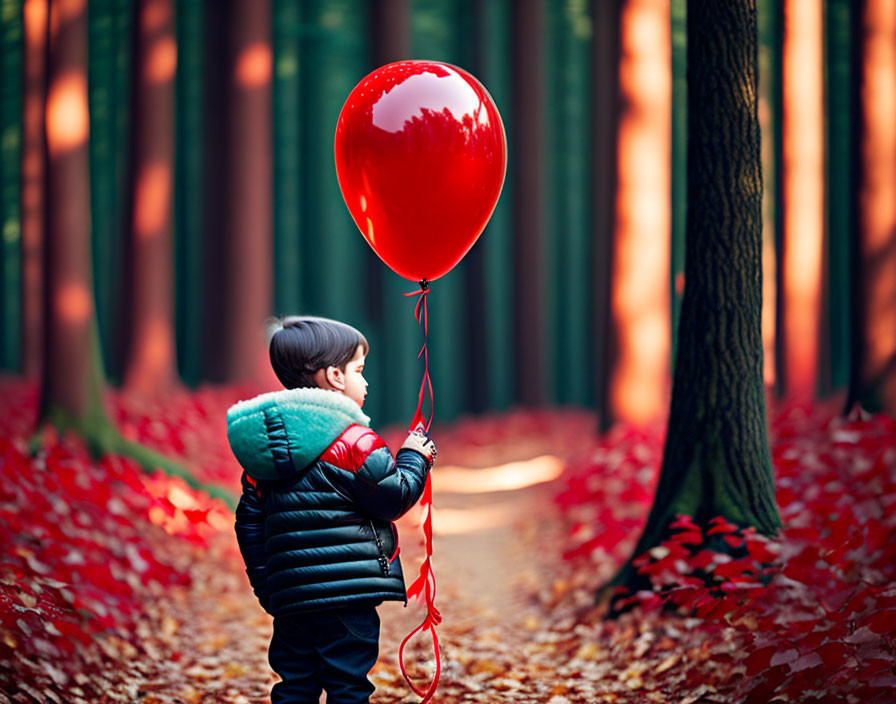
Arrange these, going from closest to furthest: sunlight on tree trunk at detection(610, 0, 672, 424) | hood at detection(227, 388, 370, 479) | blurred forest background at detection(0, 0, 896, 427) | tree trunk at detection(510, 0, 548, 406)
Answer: hood at detection(227, 388, 370, 479)
blurred forest background at detection(0, 0, 896, 427)
sunlight on tree trunk at detection(610, 0, 672, 424)
tree trunk at detection(510, 0, 548, 406)

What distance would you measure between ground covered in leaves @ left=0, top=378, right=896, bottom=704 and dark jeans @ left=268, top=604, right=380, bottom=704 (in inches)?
68.4

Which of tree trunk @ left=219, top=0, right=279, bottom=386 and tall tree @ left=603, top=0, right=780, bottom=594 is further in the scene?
tree trunk @ left=219, top=0, right=279, bottom=386

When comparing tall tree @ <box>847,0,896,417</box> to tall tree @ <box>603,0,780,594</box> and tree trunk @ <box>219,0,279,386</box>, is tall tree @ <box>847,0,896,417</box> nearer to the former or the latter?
tall tree @ <box>603,0,780,594</box>

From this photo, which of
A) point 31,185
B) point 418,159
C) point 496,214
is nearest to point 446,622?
point 418,159

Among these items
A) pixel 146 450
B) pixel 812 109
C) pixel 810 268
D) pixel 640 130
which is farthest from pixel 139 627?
pixel 812 109

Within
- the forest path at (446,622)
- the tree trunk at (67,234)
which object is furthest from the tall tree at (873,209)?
the tree trunk at (67,234)

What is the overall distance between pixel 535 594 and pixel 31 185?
40.0ft

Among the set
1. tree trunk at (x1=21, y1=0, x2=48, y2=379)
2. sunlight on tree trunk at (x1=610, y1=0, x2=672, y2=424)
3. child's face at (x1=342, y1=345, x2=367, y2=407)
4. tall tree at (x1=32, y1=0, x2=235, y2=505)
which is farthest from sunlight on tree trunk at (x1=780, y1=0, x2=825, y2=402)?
tree trunk at (x1=21, y1=0, x2=48, y2=379)

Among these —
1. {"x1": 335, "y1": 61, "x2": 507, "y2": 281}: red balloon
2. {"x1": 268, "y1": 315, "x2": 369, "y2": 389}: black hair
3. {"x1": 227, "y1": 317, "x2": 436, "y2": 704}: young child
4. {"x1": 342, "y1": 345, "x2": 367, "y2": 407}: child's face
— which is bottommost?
{"x1": 227, "y1": 317, "x2": 436, "y2": 704}: young child

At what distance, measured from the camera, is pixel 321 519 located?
10.4ft

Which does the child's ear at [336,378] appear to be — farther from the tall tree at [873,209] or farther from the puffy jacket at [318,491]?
the tall tree at [873,209]

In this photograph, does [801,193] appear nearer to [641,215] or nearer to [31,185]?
[641,215]

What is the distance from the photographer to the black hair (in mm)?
3281

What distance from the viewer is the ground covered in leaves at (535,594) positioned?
171 inches
